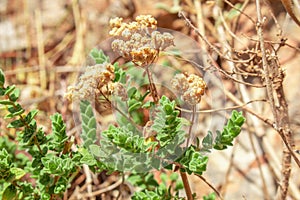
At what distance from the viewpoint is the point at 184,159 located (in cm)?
124

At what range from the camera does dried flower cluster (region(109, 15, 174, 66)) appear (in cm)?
118

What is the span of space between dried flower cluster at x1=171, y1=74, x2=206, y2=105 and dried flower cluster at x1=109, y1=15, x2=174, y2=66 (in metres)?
0.08

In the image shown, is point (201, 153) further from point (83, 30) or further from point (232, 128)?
point (83, 30)

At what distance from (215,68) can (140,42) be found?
11.8 inches

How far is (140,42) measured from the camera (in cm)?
118

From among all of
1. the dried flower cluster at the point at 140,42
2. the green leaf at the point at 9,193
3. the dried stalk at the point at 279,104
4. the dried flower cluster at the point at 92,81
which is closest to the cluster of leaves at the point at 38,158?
the green leaf at the point at 9,193

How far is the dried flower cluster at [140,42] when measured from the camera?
1.18 metres

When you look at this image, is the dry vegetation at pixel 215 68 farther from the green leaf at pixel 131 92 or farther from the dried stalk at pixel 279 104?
the green leaf at pixel 131 92

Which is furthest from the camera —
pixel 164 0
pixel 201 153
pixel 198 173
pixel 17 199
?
pixel 164 0

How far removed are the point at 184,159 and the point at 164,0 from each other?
122 centimetres

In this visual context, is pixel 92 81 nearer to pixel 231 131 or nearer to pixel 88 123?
pixel 88 123

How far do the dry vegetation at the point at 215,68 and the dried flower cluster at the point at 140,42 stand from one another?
0.60ft

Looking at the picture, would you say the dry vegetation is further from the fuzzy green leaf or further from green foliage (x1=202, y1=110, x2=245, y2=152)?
the fuzzy green leaf

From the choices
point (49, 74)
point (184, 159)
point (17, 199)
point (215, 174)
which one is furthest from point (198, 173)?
point (49, 74)
